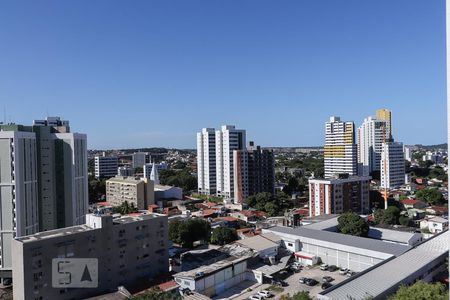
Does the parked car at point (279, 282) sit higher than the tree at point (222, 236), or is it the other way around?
the tree at point (222, 236)

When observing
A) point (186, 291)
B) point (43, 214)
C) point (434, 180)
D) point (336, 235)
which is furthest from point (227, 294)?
point (434, 180)

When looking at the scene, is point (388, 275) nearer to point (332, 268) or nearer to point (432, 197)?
point (332, 268)

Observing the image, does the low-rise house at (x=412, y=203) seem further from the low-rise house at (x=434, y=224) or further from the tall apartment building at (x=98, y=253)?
the tall apartment building at (x=98, y=253)

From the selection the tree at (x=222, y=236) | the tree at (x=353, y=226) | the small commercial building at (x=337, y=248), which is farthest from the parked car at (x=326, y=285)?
the tree at (x=222, y=236)

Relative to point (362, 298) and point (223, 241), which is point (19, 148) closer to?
point (223, 241)

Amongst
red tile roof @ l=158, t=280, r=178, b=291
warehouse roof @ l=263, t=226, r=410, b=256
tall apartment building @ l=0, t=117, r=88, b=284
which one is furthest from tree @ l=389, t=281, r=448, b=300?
tall apartment building @ l=0, t=117, r=88, b=284
